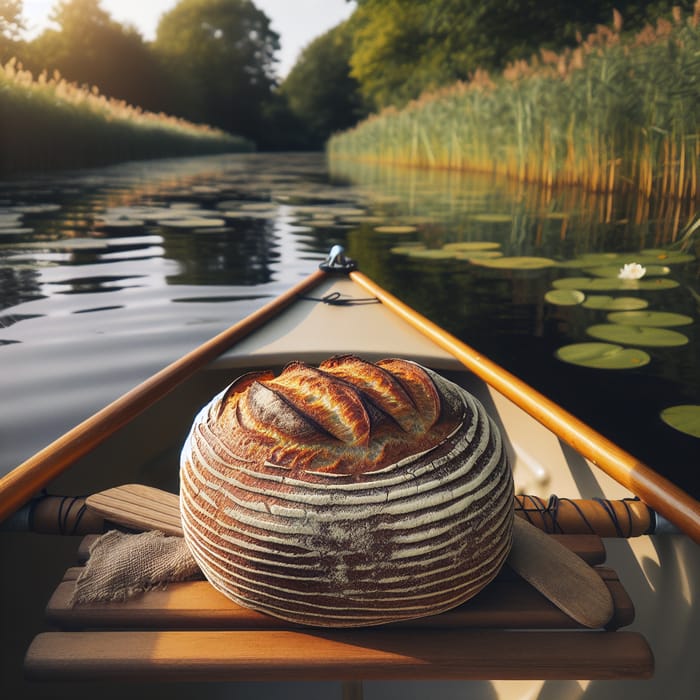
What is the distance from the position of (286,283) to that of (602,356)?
1.54 metres

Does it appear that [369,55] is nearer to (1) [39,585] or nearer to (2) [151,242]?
(2) [151,242]

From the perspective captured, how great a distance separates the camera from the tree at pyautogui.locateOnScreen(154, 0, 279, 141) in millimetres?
37531

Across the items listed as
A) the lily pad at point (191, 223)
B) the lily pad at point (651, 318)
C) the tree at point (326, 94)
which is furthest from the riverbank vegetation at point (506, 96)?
the tree at point (326, 94)

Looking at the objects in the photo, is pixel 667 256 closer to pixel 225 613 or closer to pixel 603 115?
pixel 603 115

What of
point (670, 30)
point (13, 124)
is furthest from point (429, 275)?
point (13, 124)

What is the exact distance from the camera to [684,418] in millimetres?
1626

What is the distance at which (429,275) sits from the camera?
11.1 feet

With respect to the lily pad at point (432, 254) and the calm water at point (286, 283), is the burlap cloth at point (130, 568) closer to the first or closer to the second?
the calm water at point (286, 283)

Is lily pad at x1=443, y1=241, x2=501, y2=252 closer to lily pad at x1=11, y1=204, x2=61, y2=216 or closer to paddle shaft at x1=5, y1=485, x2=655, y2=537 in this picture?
paddle shaft at x1=5, y1=485, x2=655, y2=537

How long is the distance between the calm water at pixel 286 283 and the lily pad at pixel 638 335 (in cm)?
3

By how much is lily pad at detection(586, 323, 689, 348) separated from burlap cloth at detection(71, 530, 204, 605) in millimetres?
1722

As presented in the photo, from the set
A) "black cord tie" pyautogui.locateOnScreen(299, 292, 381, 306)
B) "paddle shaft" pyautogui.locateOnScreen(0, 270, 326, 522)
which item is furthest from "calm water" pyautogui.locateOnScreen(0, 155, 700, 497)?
"black cord tie" pyautogui.locateOnScreen(299, 292, 381, 306)

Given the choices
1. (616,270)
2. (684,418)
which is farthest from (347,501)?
(616,270)

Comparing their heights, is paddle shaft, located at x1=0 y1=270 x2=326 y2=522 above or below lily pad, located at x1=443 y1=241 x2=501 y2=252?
above
